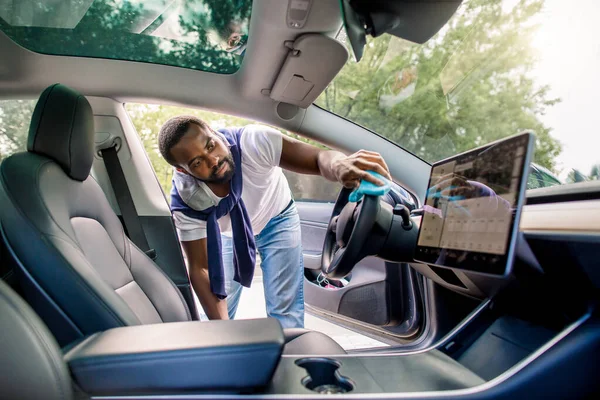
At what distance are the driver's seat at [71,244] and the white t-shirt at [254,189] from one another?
0.47 m

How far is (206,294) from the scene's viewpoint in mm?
1995

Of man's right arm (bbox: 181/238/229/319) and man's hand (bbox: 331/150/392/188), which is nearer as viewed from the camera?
man's hand (bbox: 331/150/392/188)

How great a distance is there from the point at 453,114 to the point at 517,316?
87cm

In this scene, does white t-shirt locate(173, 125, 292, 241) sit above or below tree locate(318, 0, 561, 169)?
below

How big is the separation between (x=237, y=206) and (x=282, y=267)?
16.3 inches

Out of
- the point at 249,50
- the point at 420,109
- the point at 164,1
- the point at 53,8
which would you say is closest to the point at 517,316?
the point at 420,109

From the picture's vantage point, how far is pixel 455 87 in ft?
5.41

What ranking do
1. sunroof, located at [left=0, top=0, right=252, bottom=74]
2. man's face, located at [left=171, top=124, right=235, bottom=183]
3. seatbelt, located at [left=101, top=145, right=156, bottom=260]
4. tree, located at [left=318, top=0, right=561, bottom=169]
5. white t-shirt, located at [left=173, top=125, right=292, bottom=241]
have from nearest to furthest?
tree, located at [left=318, top=0, right=561, bottom=169] → sunroof, located at [left=0, top=0, right=252, bottom=74] → man's face, located at [left=171, top=124, right=235, bottom=183] → white t-shirt, located at [left=173, top=125, right=292, bottom=241] → seatbelt, located at [left=101, top=145, right=156, bottom=260]

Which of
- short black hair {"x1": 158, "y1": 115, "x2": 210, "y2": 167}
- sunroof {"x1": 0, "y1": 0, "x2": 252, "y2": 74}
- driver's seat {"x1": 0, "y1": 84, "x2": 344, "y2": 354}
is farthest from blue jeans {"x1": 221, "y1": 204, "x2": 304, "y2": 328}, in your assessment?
sunroof {"x1": 0, "y1": 0, "x2": 252, "y2": 74}

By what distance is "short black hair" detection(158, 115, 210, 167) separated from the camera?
175 cm

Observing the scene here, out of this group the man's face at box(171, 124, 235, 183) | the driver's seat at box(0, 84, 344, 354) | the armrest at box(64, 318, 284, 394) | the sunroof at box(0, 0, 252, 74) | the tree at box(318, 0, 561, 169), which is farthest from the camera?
the man's face at box(171, 124, 235, 183)

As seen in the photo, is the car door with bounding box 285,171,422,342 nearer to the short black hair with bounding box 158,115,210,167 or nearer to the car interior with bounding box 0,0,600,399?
the car interior with bounding box 0,0,600,399

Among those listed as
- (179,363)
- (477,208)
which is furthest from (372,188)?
(179,363)

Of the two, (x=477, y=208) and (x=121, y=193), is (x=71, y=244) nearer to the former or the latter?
(x=477, y=208)
